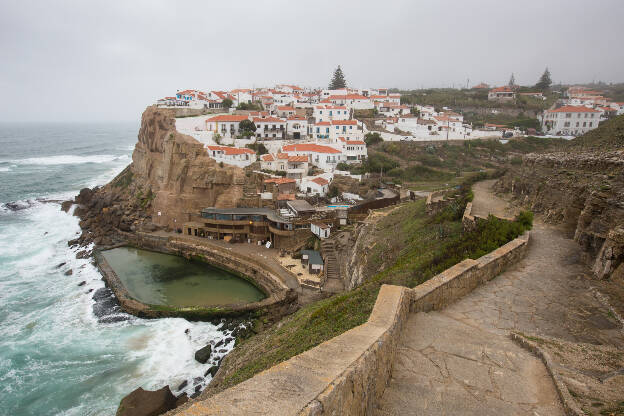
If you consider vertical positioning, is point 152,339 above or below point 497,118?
below

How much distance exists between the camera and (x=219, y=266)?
82.2 ft

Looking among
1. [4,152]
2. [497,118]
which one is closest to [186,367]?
[497,118]

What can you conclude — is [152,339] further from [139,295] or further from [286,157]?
[286,157]

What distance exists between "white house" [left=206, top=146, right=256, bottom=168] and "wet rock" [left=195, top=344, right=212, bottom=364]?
20.2 meters

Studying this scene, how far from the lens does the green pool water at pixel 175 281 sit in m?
20.8

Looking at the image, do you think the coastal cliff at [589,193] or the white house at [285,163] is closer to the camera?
the coastal cliff at [589,193]

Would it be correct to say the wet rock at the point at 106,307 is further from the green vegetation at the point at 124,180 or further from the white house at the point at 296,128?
the white house at the point at 296,128

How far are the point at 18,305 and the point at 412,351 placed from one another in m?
23.2

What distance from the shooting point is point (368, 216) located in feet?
82.6

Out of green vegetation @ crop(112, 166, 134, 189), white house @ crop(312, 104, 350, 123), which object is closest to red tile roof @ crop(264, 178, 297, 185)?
white house @ crop(312, 104, 350, 123)

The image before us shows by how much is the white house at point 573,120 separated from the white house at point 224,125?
1545 inches

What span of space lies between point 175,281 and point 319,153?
1829cm

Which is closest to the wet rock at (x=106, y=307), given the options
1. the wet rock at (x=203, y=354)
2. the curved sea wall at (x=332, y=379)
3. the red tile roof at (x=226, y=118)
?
the wet rock at (x=203, y=354)

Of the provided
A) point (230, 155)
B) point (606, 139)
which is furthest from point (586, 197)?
point (230, 155)
